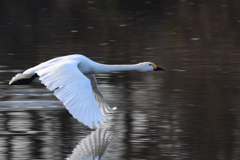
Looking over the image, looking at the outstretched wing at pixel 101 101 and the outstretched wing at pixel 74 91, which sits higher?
the outstretched wing at pixel 74 91

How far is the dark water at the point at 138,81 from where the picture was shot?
6.67m

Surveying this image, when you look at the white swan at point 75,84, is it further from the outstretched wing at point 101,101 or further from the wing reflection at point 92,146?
the wing reflection at point 92,146

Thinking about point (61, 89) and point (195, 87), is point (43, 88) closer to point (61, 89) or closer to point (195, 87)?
point (195, 87)

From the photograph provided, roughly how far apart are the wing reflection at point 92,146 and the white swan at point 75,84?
0.37 metres

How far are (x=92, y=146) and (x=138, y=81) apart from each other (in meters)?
3.54

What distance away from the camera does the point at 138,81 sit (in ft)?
33.0

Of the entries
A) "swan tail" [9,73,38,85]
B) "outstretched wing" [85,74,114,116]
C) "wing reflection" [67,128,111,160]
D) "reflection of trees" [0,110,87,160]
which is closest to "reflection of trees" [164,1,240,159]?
"wing reflection" [67,128,111,160]

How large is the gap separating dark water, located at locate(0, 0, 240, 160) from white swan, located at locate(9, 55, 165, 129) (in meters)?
0.54

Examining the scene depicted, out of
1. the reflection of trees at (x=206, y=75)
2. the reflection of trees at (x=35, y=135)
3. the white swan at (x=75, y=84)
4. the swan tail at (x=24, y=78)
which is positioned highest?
the white swan at (x=75, y=84)

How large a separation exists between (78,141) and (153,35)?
8.80 meters

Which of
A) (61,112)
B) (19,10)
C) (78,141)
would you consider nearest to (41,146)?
(78,141)

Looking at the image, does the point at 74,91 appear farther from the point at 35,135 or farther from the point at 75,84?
the point at 35,135

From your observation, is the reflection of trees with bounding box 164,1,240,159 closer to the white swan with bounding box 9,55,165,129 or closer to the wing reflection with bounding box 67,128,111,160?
the wing reflection with bounding box 67,128,111,160

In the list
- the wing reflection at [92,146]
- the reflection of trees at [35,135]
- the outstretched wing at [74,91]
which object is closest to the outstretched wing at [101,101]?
the reflection of trees at [35,135]
